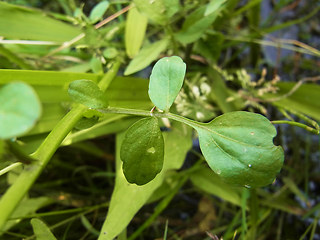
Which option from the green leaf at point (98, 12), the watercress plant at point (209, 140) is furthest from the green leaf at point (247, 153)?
the green leaf at point (98, 12)

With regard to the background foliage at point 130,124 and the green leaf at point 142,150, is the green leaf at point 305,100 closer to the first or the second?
the background foliage at point 130,124

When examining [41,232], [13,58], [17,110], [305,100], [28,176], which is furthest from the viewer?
[305,100]

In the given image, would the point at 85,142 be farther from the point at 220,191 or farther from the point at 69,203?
the point at 220,191

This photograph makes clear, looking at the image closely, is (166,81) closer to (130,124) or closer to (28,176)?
(28,176)

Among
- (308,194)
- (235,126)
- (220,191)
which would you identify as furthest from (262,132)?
(308,194)

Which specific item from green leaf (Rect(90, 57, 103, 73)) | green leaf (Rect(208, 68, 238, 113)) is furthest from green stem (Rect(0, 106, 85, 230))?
green leaf (Rect(208, 68, 238, 113))

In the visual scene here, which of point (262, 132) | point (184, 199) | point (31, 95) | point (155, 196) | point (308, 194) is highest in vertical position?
point (31, 95)

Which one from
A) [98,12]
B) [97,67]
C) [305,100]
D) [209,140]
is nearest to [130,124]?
[97,67]
